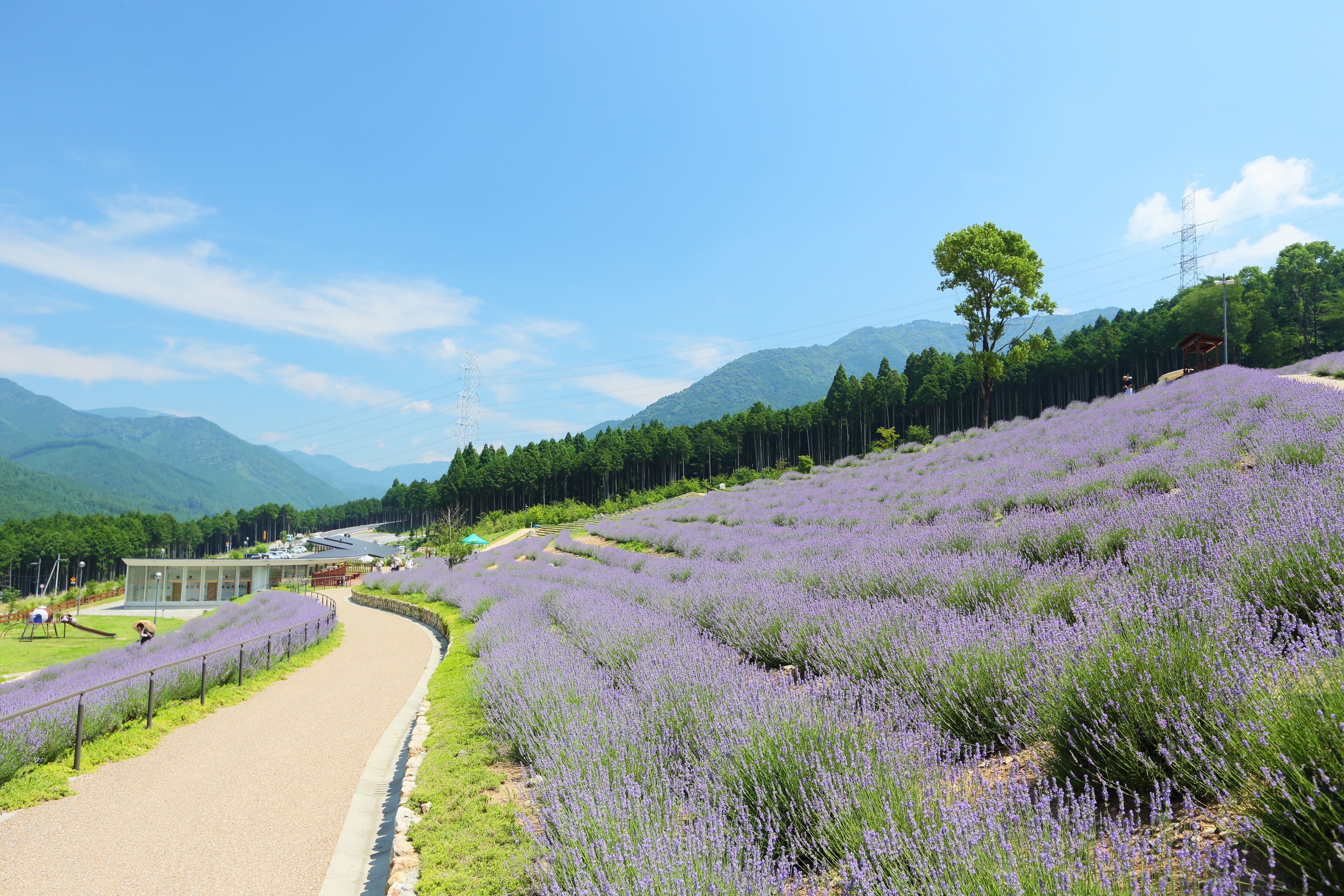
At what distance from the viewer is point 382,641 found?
1588 centimetres

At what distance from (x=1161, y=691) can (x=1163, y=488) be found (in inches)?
245

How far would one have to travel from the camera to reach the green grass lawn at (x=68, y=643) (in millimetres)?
22609

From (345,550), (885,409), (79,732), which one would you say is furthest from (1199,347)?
(345,550)

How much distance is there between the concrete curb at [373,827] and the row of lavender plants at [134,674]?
3.94 meters

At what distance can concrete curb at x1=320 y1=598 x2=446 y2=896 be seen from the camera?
15.0 ft

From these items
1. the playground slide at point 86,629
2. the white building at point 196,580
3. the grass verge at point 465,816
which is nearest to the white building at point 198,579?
the white building at point 196,580

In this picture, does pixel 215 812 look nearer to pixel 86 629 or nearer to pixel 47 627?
pixel 86 629

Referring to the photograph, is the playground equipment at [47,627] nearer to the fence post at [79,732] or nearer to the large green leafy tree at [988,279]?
the fence post at [79,732]

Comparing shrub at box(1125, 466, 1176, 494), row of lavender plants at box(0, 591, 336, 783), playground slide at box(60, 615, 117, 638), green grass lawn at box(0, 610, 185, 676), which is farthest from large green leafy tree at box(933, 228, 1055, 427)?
playground slide at box(60, 615, 117, 638)

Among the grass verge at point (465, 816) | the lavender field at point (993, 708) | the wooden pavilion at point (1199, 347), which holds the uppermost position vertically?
the wooden pavilion at point (1199, 347)

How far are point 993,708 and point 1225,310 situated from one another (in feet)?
107

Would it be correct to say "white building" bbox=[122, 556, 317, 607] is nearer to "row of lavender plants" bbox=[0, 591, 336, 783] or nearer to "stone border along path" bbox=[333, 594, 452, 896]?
"row of lavender plants" bbox=[0, 591, 336, 783]

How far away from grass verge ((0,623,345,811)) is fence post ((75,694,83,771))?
0.40ft

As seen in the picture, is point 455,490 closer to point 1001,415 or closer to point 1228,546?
point 1001,415
